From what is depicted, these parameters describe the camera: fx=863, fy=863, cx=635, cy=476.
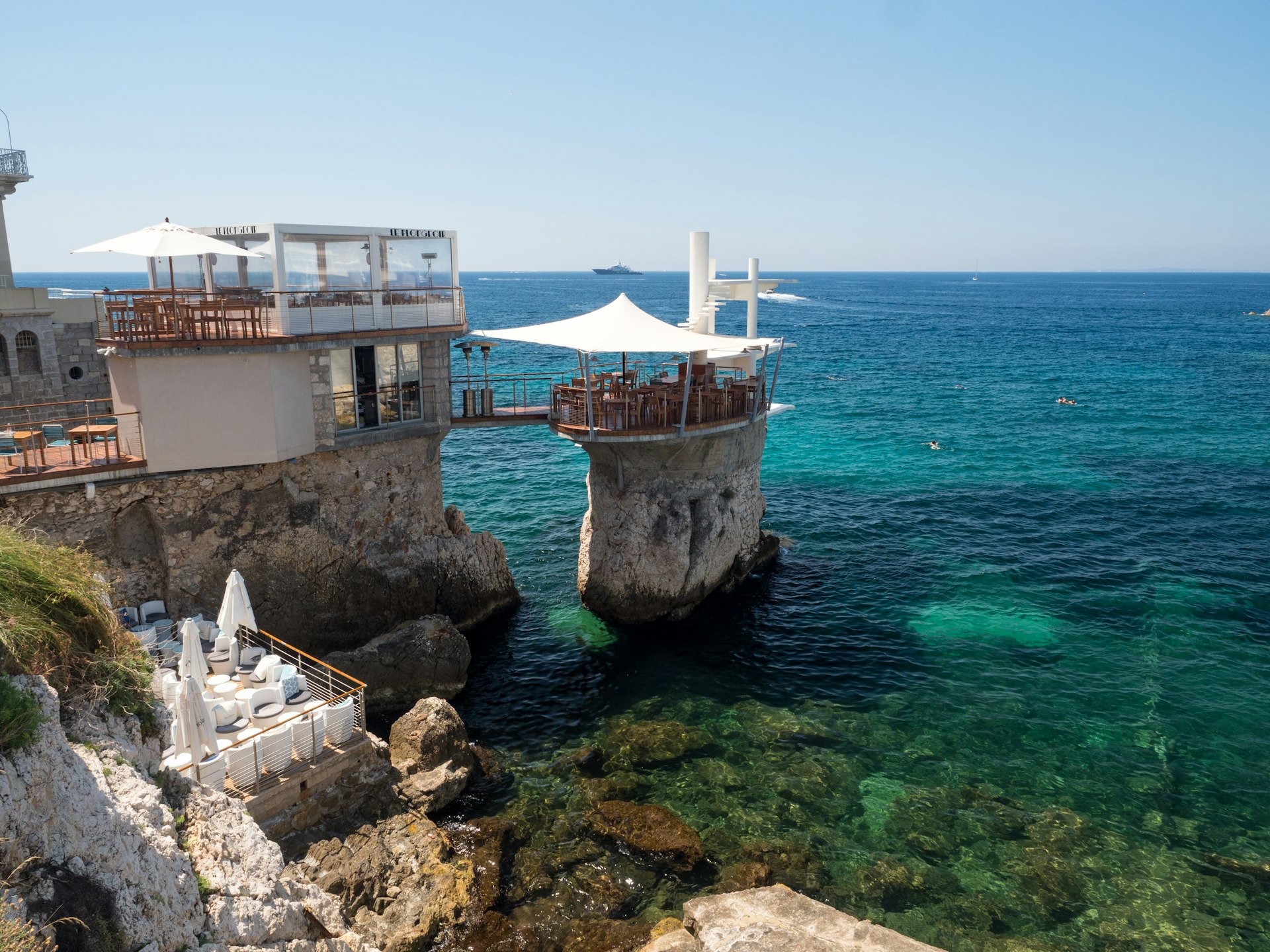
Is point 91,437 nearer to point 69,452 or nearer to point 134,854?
point 69,452

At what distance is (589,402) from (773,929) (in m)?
12.1

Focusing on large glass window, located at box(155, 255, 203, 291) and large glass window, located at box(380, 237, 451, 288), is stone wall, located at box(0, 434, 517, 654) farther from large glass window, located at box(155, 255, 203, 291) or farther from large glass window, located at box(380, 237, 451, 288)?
large glass window, located at box(155, 255, 203, 291)

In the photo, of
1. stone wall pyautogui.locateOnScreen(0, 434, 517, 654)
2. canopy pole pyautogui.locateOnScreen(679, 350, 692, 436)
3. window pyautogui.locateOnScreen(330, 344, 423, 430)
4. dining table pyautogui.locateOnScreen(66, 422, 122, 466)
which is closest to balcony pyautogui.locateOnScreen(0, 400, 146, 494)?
dining table pyautogui.locateOnScreen(66, 422, 122, 466)

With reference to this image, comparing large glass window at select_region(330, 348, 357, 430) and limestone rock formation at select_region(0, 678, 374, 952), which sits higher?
large glass window at select_region(330, 348, 357, 430)

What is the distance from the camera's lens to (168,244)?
17047 mm

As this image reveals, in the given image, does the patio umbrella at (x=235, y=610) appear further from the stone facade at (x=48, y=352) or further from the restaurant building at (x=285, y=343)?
the stone facade at (x=48, y=352)

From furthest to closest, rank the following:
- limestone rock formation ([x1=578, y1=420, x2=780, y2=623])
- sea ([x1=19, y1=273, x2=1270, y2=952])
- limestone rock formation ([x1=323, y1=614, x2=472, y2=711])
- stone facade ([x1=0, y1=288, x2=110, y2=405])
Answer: stone facade ([x1=0, y1=288, x2=110, y2=405]) → limestone rock formation ([x1=578, y1=420, x2=780, y2=623]) → limestone rock formation ([x1=323, y1=614, x2=472, y2=711]) → sea ([x1=19, y1=273, x2=1270, y2=952])

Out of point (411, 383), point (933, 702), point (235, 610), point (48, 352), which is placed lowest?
point (933, 702)

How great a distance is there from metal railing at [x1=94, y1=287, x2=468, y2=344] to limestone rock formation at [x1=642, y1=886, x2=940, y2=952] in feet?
45.3

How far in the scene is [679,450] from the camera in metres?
22.8

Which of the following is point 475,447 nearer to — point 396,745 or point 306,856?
point 396,745

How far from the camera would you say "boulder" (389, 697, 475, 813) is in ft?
49.7

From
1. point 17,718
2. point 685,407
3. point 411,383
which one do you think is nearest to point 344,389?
point 411,383

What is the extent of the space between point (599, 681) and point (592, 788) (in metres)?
4.29
